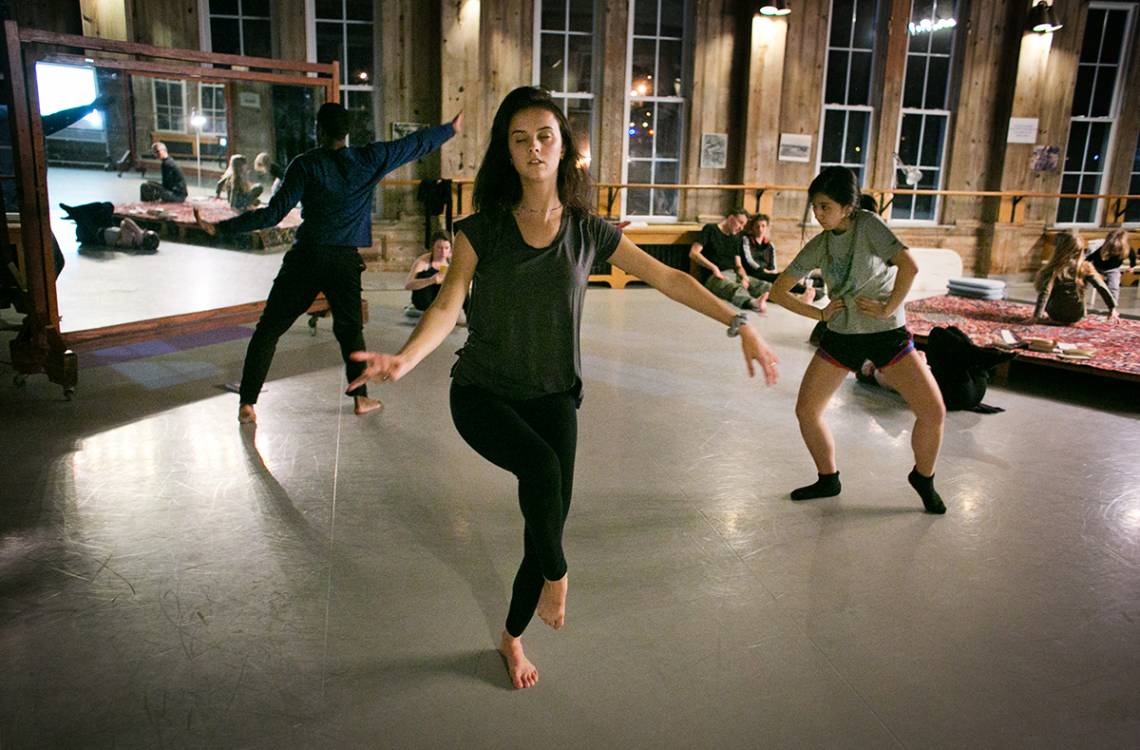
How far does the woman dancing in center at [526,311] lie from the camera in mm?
2361

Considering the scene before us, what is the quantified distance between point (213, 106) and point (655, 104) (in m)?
6.90

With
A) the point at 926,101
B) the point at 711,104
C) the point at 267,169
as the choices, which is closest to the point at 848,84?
the point at 926,101

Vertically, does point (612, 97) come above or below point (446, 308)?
above

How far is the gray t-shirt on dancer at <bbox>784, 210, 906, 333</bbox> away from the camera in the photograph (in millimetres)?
3819

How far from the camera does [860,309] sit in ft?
12.6

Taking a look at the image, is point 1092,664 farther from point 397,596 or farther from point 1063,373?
point 1063,373

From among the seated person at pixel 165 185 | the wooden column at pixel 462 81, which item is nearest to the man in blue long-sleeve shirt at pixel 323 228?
the seated person at pixel 165 185

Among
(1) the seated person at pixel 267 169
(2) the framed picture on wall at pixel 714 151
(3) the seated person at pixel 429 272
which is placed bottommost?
(3) the seated person at pixel 429 272

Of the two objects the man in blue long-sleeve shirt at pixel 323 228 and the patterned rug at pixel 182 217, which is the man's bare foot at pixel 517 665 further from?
the patterned rug at pixel 182 217

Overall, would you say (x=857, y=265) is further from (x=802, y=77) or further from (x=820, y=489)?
(x=802, y=77)

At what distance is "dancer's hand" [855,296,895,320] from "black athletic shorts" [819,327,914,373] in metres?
0.10

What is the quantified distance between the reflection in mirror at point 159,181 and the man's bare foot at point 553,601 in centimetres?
478

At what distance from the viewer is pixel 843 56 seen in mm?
12602

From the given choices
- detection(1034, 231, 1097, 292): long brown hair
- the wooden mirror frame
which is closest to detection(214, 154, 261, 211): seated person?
the wooden mirror frame
